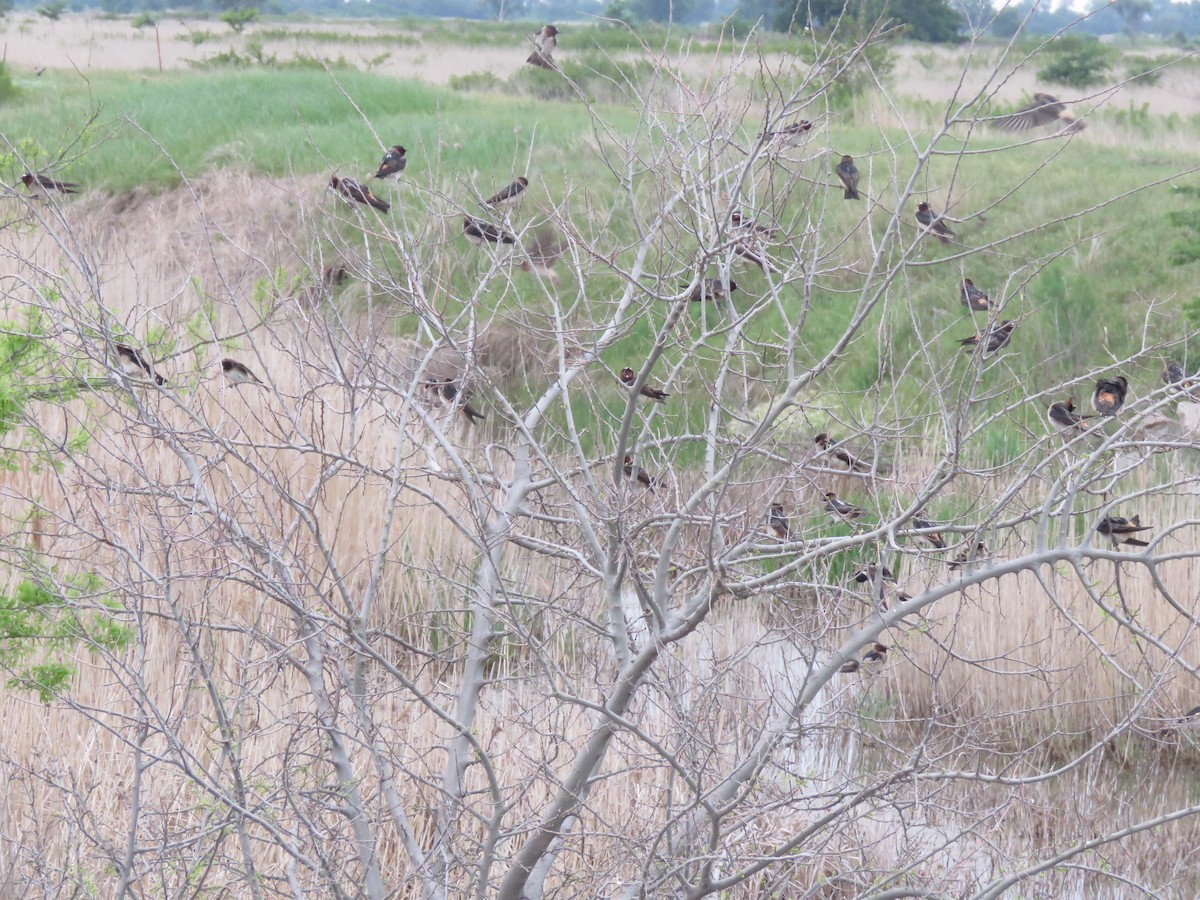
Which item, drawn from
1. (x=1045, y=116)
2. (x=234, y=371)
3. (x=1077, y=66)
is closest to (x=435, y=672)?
(x=234, y=371)

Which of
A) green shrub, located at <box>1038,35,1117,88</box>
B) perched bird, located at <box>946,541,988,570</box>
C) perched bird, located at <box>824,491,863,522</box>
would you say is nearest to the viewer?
perched bird, located at <box>946,541,988,570</box>

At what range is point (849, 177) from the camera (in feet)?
15.1

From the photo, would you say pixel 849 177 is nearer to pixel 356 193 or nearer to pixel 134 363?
pixel 356 193

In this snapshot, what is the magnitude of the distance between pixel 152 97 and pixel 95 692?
47.8 ft

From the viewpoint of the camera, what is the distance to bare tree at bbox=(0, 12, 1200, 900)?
9.23 feet

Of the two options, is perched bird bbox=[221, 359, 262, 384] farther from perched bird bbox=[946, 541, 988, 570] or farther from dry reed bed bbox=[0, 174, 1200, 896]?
perched bird bbox=[946, 541, 988, 570]

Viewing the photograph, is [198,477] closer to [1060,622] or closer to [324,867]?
[324,867]

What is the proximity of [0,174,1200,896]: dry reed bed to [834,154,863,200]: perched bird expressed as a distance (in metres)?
1.14

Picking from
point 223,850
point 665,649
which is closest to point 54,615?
point 223,850

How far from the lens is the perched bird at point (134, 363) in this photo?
3.59 meters

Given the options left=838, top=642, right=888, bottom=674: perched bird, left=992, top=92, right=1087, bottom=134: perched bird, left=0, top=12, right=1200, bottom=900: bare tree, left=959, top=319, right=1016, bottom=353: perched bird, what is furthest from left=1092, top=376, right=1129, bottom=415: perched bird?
left=838, top=642, right=888, bottom=674: perched bird

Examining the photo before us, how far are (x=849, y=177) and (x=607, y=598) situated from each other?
7.70 ft

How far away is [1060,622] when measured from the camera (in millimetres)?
5789

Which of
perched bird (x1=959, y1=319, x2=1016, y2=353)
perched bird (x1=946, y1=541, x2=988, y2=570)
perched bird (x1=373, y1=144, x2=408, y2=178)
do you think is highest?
perched bird (x1=373, y1=144, x2=408, y2=178)
